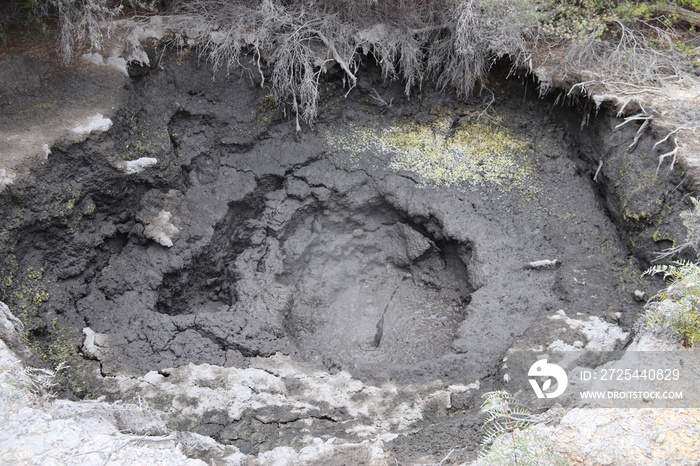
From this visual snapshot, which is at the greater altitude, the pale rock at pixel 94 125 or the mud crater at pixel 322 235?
the pale rock at pixel 94 125

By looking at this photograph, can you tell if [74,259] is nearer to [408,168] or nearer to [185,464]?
[185,464]

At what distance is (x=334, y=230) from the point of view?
196 inches

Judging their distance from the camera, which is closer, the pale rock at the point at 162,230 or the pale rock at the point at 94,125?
the pale rock at the point at 94,125

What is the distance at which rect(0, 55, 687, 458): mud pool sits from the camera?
12.8 feet

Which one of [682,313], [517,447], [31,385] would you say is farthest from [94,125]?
[682,313]

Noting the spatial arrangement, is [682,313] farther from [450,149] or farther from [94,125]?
[94,125]

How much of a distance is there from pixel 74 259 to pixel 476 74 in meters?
3.74

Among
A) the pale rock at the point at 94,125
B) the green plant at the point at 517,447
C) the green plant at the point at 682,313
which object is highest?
the pale rock at the point at 94,125

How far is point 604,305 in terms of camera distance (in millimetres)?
3949

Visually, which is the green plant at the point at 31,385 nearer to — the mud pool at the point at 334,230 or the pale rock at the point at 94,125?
the mud pool at the point at 334,230

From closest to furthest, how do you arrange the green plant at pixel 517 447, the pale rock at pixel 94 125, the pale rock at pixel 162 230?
the green plant at pixel 517 447
the pale rock at pixel 94 125
the pale rock at pixel 162 230

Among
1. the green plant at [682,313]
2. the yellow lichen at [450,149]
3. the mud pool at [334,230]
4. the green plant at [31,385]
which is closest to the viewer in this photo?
the green plant at [31,385]

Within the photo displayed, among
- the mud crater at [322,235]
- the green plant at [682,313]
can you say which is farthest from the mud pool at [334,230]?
the green plant at [682,313]

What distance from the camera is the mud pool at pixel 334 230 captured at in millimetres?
3891
